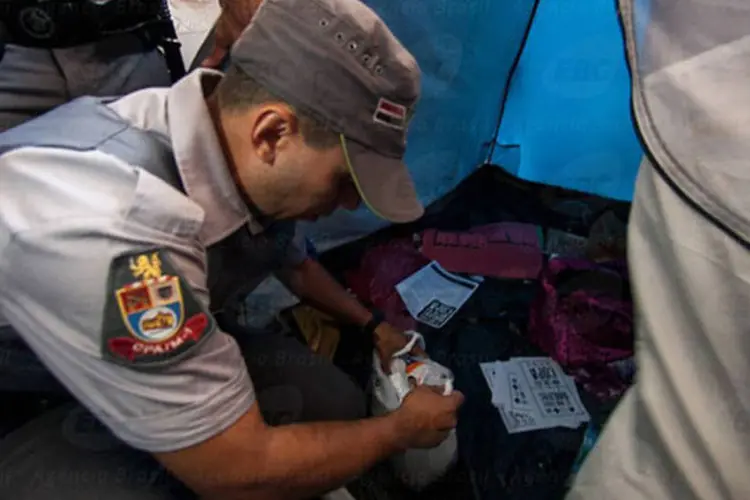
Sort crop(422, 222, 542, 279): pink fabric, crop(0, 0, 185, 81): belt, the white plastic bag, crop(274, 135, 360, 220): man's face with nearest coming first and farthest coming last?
crop(274, 135, 360, 220): man's face, crop(0, 0, 185, 81): belt, the white plastic bag, crop(422, 222, 542, 279): pink fabric

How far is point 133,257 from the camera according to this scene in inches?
27.6

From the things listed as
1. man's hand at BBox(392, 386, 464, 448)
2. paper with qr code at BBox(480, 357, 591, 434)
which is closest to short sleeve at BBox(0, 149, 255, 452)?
man's hand at BBox(392, 386, 464, 448)

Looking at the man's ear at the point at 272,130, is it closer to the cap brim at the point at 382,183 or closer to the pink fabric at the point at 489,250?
the cap brim at the point at 382,183

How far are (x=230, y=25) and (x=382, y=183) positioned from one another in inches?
22.2

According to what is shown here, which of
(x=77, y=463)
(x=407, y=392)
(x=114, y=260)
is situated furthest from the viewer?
(x=407, y=392)

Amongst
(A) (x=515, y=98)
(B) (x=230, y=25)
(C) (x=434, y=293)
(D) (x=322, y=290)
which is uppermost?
(B) (x=230, y=25)

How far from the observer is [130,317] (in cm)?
71

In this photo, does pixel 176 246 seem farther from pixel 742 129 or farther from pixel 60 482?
pixel 742 129

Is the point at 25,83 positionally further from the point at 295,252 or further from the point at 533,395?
the point at 533,395

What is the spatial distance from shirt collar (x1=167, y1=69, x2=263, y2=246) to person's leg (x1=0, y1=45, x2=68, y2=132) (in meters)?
0.22

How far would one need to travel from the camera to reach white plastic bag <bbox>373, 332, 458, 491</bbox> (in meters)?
1.11

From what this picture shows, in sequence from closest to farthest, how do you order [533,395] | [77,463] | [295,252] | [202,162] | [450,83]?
[202,162], [77,463], [295,252], [533,395], [450,83]

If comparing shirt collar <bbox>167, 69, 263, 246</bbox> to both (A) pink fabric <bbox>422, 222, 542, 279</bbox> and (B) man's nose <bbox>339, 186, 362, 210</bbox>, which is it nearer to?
(B) man's nose <bbox>339, 186, 362, 210</bbox>

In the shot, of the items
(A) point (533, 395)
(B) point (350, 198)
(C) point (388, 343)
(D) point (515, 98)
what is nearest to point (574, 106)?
(D) point (515, 98)
